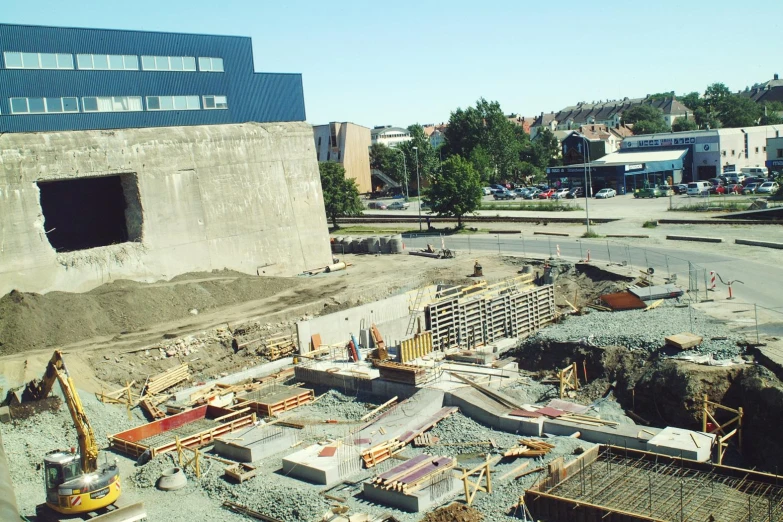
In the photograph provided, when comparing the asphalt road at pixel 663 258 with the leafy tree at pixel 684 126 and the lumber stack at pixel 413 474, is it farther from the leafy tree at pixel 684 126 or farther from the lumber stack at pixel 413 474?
the leafy tree at pixel 684 126

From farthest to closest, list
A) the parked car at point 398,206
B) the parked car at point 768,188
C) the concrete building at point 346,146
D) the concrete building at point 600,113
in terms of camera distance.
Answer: the concrete building at point 600,113 → the concrete building at point 346,146 → the parked car at point 398,206 → the parked car at point 768,188

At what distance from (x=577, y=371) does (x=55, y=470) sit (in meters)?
16.9

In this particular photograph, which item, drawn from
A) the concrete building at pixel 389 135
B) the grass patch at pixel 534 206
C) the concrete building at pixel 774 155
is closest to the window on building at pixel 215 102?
the grass patch at pixel 534 206

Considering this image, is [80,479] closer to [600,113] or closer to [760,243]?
[760,243]

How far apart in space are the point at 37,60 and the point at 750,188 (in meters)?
54.7

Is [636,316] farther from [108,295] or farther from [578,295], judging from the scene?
[108,295]

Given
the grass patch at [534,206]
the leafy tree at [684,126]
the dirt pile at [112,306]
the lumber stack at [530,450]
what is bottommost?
the lumber stack at [530,450]

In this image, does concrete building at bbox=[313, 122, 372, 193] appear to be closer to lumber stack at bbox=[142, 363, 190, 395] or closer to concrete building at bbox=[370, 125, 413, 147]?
concrete building at bbox=[370, 125, 413, 147]

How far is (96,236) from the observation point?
40.5 metres

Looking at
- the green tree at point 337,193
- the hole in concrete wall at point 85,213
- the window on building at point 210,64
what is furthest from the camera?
the green tree at point 337,193

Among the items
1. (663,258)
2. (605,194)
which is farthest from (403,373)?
(605,194)

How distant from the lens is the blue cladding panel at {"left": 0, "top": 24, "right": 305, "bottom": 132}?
34.0 m

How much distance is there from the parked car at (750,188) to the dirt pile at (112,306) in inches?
1693

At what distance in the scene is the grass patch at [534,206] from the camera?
62000mm
